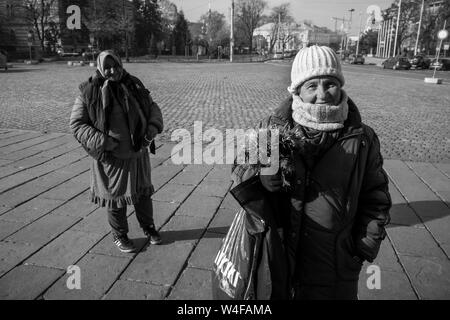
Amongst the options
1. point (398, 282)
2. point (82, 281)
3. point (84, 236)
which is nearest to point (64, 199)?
point (84, 236)

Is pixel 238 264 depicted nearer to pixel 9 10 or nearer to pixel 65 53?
pixel 9 10

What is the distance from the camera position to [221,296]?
5.48 feet

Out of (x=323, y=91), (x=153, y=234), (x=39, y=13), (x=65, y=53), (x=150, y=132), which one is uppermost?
(x=39, y=13)

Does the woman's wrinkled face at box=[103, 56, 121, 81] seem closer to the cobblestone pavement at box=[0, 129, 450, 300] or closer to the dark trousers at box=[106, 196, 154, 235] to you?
the dark trousers at box=[106, 196, 154, 235]

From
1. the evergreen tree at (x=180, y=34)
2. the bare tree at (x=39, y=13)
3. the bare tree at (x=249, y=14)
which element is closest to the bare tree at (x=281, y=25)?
the bare tree at (x=249, y=14)

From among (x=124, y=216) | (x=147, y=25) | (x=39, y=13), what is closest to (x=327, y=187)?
(x=124, y=216)

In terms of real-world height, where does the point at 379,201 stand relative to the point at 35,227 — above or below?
above

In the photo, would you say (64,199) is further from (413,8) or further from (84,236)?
(413,8)

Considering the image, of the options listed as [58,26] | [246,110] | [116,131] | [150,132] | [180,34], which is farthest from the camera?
[180,34]

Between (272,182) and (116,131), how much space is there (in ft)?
5.61

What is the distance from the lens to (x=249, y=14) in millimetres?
68438

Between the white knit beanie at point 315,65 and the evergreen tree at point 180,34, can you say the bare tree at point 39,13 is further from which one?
the white knit beanie at point 315,65

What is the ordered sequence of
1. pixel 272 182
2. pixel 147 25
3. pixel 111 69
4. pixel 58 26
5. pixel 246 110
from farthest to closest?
pixel 147 25, pixel 58 26, pixel 246 110, pixel 111 69, pixel 272 182
